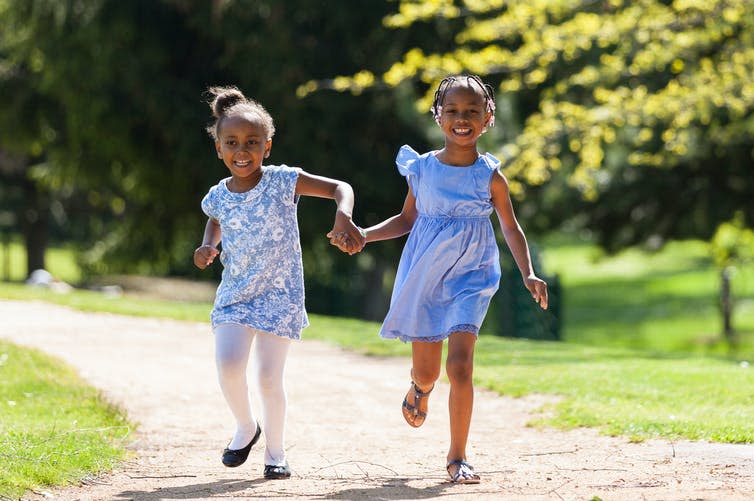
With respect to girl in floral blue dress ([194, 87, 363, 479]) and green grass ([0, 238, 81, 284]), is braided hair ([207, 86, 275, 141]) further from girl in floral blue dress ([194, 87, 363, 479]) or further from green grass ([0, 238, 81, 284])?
green grass ([0, 238, 81, 284])

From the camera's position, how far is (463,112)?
5.66 m

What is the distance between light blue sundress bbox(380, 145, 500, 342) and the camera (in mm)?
5703

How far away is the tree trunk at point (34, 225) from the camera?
1021 inches

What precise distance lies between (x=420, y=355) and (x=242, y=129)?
1.24m

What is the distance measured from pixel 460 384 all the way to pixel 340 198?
3.04ft

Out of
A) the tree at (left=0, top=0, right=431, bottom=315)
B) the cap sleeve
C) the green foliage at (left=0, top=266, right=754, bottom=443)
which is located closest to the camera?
the cap sleeve

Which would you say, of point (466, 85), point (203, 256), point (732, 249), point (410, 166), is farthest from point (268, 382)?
point (732, 249)

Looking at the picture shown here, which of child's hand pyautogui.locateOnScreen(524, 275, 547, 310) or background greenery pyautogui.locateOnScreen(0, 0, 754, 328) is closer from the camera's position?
child's hand pyautogui.locateOnScreen(524, 275, 547, 310)

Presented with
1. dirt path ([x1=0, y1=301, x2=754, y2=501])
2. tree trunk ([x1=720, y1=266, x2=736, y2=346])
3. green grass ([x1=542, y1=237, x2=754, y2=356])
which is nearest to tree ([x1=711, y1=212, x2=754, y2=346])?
tree trunk ([x1=720, y1=266, x2=736, y2=346])

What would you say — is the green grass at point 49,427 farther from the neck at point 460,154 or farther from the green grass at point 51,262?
the green grass at point 51,262

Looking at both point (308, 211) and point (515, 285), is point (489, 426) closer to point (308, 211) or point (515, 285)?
point (515, 285)

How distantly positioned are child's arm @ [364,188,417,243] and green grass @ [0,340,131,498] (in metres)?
1.63

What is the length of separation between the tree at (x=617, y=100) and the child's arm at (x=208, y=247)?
7.50 metres

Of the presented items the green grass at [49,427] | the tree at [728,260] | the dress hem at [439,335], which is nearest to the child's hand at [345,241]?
the dress hem at [439,335]
